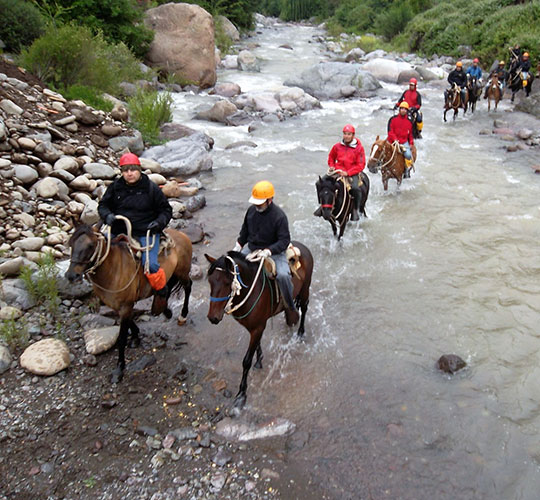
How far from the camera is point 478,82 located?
19875 millimetres

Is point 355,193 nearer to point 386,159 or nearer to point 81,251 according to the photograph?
point 386,159

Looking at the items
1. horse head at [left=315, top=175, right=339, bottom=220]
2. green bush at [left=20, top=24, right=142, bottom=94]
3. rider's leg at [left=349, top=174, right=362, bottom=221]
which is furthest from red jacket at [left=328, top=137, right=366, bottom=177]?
green bush at [left=20, top=24, right=142, bottom=94]

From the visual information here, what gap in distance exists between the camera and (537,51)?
24.2m

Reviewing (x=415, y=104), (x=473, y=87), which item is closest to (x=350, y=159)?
(x=415, y=104)

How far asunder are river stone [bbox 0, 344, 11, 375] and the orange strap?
205cm

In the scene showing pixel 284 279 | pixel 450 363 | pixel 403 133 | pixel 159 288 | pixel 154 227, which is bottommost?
pixel 450 363

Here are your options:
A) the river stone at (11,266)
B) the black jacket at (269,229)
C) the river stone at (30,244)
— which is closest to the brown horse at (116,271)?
the black jacket at (269,229)

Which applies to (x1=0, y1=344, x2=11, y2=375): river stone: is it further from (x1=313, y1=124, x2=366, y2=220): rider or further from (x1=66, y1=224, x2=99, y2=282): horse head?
(x1=313, y1=124, x2=366, y2=220): rider

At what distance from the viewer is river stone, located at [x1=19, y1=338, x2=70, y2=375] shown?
18.8 feet

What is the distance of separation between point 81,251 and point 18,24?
1384 cm

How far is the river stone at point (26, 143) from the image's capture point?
9.77 m

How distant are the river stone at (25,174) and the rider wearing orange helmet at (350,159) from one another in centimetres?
606

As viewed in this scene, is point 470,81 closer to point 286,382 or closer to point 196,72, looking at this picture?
point 196,72

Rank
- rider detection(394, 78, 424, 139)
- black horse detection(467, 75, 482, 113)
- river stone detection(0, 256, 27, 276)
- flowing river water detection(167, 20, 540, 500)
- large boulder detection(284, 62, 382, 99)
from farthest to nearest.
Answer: large boulder detection(284, 62, 382, 99) → black horse detection(467, 75, 482, 113) → rider detection(394, 78, 424, 139) → river stone detection(0, 256, 27, 276) → flowing river water detection(167, 20, 540, 500)
